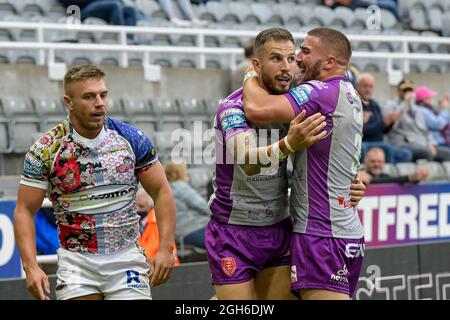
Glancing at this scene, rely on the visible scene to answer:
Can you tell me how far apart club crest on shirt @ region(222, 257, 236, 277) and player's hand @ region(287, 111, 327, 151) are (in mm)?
919

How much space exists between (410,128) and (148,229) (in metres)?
4.98

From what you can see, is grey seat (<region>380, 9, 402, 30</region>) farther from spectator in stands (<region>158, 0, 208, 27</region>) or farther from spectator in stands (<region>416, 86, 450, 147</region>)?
spectator in stands (<region>158, 0, 208, 27</region>)

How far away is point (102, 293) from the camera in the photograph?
20.0ft

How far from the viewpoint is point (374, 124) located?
40.2 feet

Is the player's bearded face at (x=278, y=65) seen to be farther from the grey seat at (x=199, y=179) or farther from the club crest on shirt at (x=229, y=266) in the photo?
the grey seat at (x=199, y=179)

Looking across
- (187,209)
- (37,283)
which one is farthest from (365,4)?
(37,283)

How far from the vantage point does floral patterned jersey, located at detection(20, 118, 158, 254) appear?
6027mm

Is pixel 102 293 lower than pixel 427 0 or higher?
lower

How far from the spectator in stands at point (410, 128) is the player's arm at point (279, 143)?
7.10m

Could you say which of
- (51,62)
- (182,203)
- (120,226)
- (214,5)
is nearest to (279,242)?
(120,226)

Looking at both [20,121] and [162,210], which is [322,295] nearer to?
[162,210]
